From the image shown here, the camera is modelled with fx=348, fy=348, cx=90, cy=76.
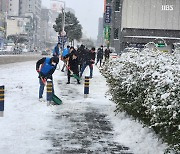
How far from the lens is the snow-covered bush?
532 cm

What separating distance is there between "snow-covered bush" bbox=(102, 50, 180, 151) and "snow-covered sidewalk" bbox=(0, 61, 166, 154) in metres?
0.43

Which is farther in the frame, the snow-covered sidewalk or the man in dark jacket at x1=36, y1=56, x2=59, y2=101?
the man in dark jacket at x1=36, y1=56, x2=59, y2=101

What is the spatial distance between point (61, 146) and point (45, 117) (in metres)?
2.55

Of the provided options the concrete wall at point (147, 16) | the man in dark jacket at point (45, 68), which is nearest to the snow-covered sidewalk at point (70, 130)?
the man in dark jacket at point (45, 68)

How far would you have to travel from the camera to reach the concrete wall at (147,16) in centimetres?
4975

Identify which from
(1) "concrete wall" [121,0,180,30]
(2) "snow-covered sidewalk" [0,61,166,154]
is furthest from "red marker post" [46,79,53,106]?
(1) "concrete wall" [121,0,180,30]

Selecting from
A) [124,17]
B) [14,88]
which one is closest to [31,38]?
[124,17]

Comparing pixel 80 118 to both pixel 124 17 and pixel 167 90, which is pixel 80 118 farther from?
pixel 124 17

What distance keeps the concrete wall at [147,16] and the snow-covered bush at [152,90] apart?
1598 inches

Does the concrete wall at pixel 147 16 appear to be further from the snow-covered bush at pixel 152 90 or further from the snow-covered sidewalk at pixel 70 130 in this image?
the snow-covered bush at pixel 152 90

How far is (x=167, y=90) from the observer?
5492 mm

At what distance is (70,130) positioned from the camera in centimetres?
777

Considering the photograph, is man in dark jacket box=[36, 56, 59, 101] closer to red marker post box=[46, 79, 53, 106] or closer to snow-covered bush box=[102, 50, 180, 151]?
red marker post box=[46, 79, 53, 106]

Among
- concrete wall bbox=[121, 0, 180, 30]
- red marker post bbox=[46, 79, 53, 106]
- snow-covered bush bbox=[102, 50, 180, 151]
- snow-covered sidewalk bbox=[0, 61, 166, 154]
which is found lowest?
snow-covered sidewalk bbox=[0, 61, 166, 154]
